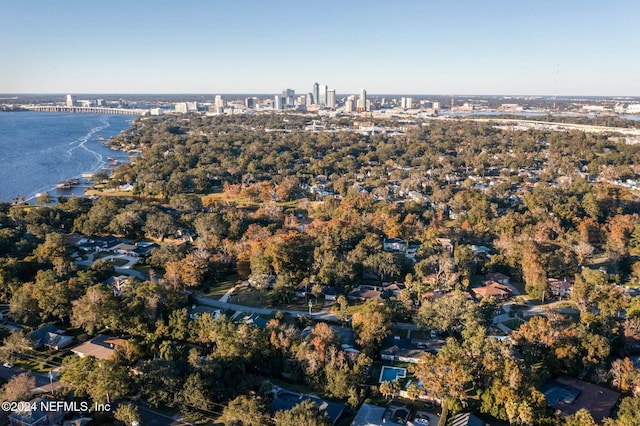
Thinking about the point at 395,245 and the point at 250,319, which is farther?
the point at 395,245

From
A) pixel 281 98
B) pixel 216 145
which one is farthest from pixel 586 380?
pixel 281 98

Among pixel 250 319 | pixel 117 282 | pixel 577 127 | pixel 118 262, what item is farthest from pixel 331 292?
pixel 577 127

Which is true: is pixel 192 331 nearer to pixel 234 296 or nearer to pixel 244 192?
pixel 234 296

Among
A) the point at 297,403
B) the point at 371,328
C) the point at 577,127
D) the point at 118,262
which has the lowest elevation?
the point at 297,403

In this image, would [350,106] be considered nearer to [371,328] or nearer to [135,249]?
[135,249]

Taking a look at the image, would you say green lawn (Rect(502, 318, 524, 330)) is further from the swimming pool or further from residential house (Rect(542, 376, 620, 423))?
the swimming pool

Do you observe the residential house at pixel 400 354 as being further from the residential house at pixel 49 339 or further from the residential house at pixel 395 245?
the residential house at pixel 49 339

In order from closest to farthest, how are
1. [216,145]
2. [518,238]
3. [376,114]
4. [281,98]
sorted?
1. [518,238]
2. [216,145]
3. [376,114]
4. [281,98]
